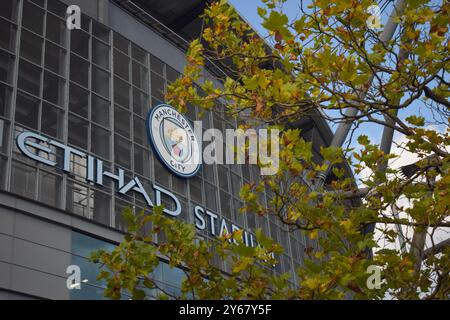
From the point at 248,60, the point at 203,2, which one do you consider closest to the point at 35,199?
the point at 248,60

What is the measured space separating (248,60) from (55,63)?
14.1 meters

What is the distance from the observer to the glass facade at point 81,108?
1938cm

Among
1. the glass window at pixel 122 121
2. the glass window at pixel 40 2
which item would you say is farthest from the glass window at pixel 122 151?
the glass window at pixel 40 2

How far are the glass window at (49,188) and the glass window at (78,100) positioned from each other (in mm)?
2975

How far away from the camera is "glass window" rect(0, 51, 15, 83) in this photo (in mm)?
19797

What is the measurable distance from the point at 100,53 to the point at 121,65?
111 cm

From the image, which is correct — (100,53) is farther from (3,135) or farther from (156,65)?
(3,135)

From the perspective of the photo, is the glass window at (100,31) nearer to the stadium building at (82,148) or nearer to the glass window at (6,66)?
the stadium building at (82,148)

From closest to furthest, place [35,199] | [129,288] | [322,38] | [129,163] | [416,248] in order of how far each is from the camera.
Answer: [129,288], [416,248], [322,38], [35,199], [129,163]

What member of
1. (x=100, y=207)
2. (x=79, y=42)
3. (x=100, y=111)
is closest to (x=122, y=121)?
(x=100, y=111)

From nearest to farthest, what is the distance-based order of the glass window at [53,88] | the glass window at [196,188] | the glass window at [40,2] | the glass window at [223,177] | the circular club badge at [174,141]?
the glass window at [53,88]
the glass window at [40,2]
the circular club badge at [174,141]
the glass window at [196,188]
the glass window at [223,177]

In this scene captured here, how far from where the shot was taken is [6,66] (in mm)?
20047

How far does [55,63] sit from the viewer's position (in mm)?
21969
